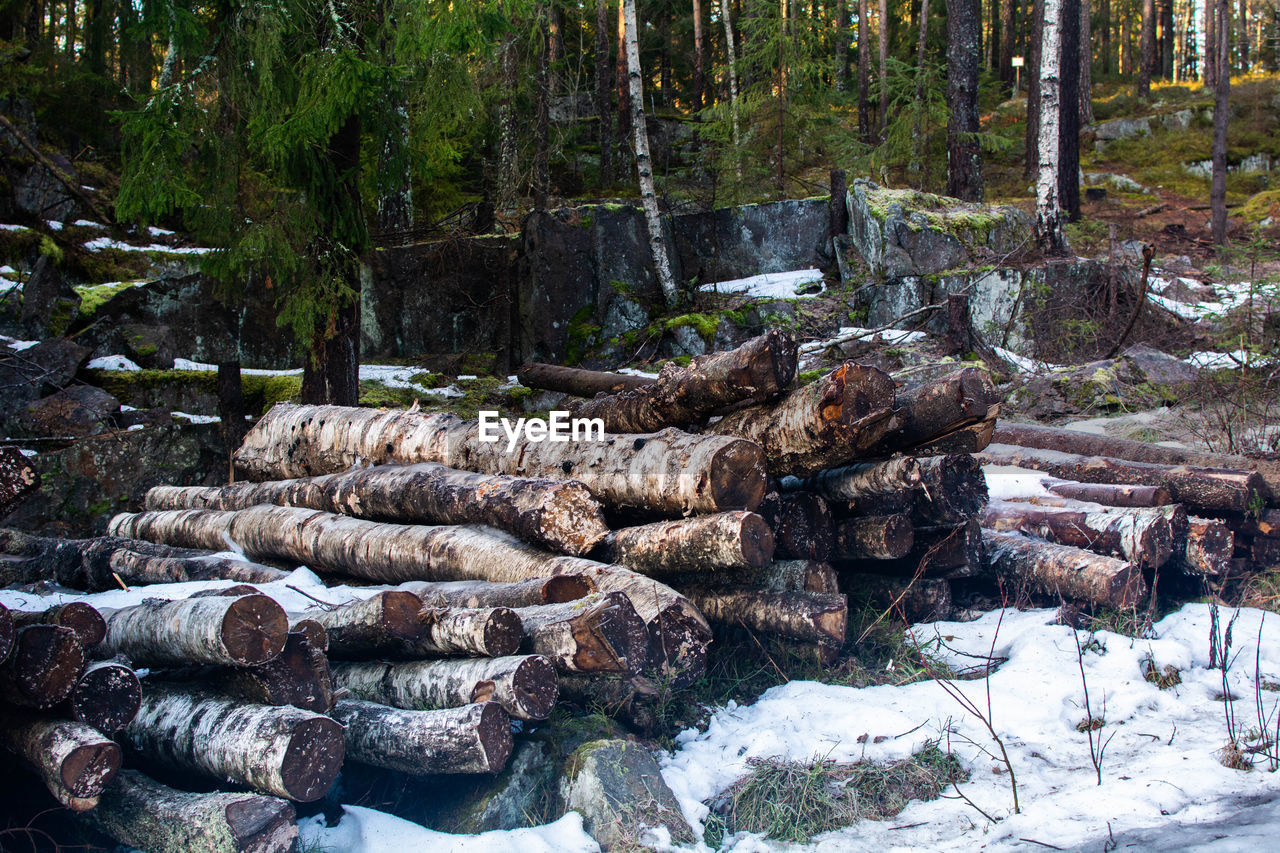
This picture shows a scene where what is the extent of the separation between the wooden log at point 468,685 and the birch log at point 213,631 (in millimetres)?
689

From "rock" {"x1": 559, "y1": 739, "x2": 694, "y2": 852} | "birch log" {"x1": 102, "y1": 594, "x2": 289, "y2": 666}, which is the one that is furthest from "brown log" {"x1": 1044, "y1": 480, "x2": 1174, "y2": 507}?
"birch log" {"x1": 102, "y1": 594, "x2": 289, "y2": 666}

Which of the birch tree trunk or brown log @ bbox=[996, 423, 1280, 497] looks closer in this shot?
brown log @ bbox=[996, 423, 1280, 497]

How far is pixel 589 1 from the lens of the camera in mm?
20297

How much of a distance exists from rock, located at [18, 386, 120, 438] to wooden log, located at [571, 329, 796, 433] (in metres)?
7.32

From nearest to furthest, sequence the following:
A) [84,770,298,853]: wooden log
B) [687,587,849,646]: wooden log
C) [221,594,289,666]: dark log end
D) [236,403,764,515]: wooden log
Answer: [84,770,298,853]: wooden log → [221,594,289,666]: dark log end → [687,587,849,646]: wooden log → [236,403,764,515]: wooden log

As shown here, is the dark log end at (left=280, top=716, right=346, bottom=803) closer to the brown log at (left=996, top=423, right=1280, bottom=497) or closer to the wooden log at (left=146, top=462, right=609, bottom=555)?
the wooden log at (left=146, top=462, right=609, bottom=555)

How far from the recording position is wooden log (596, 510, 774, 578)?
441 cm

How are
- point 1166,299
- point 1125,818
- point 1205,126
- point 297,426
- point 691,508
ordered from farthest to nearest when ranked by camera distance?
point 1205,126, point 1166,299, point 297,426, point 691,508, point 1125,818

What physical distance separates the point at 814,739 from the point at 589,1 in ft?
66.7

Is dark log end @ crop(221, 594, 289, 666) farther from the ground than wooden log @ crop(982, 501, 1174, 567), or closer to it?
farther from the ground

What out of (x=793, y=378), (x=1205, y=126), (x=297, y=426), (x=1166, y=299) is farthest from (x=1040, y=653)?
(x=1205, y=126)

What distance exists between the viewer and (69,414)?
33.0 feet

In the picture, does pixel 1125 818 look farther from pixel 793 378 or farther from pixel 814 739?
pixel 793 378

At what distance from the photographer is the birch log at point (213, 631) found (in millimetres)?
3279
